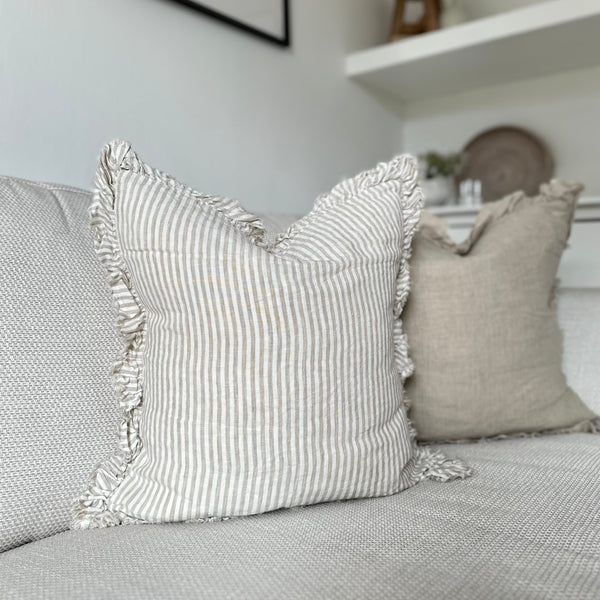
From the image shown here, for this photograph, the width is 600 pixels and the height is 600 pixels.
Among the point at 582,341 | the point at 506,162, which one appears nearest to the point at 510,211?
the point at 582,341

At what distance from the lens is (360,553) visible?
613mm

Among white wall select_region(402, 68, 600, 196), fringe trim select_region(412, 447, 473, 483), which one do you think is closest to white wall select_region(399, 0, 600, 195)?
white wall select_region(402, 68, 600, 196)

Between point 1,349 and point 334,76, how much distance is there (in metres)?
1.43

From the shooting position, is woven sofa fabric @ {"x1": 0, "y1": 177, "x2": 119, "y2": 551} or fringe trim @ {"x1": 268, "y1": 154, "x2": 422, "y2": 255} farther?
fringe trim @ {"x1": 268, "y1": 154, "x2": 422, "y2": 255}

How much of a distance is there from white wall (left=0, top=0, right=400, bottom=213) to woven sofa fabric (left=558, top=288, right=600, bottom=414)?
80 centimetres

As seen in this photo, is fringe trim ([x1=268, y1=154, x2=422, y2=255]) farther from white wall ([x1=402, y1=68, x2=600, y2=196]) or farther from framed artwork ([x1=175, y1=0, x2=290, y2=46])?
white wall ([x1=402, y1=68, x2=600, y2=196])

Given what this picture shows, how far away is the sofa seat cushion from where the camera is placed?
0.56m

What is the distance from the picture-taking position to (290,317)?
28.3 inches

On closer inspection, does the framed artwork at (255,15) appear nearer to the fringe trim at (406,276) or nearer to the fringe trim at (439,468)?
the fringe trim at (406,276)

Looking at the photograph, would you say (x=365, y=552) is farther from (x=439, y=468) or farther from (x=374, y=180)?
(x=374, y=180)

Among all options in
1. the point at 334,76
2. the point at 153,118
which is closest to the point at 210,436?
the point at 153,118

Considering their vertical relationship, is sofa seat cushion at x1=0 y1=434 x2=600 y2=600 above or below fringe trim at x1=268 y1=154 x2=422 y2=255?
below

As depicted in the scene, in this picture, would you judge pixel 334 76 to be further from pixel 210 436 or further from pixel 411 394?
pixel 210 436

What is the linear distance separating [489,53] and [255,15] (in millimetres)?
690
